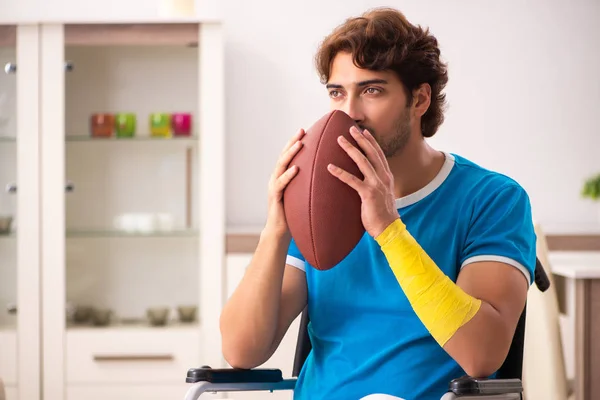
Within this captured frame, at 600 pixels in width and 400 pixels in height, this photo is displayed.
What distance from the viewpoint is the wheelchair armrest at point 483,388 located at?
136cm

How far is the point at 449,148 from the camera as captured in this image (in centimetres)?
374

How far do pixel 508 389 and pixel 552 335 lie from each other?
105 cm

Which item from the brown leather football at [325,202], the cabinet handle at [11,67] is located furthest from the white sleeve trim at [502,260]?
the cabinet handle at [11,67]

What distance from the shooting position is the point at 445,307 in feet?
4.58

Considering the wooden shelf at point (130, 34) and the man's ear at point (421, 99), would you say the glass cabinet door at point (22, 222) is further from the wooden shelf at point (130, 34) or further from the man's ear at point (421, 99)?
the man's ear at point (421, 99)

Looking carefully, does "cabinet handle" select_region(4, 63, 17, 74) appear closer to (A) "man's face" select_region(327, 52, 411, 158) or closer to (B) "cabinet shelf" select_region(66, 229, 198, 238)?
(B) "cabinet shelf" select_region(66, 229, 198, 238)

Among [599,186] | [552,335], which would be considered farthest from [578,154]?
[552,335]

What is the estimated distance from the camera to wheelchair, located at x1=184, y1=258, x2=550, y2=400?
1.37 meters

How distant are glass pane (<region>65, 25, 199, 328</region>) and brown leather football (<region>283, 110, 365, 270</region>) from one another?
2.03m

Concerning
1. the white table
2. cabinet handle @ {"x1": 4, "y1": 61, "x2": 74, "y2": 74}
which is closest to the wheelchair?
the white table

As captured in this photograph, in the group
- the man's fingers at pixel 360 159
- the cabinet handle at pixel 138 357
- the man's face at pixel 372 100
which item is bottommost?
the cabinet handle at pixel 138 357

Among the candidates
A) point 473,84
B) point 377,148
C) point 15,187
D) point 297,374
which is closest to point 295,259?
point 297,374

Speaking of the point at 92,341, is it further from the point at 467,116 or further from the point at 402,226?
the point at 402,226

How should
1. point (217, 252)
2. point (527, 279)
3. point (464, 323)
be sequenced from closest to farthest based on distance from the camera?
point (464, 323) → point (527, 279) → point (217, 252)
